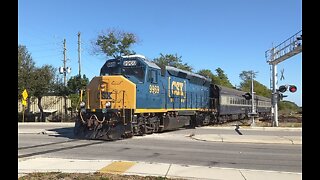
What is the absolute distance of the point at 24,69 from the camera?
45031 mm

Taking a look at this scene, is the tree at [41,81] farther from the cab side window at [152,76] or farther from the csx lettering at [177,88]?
the cab side window at [152,76]

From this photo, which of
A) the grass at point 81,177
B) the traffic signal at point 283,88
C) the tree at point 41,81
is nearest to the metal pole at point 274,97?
the traffic signal at point 283,88

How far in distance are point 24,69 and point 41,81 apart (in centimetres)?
299

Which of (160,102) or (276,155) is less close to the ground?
(160,102)

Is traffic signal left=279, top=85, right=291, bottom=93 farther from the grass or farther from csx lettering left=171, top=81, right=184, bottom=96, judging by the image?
the grass

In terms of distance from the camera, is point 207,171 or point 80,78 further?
point 80,78

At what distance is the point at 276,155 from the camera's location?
1327 centimetres

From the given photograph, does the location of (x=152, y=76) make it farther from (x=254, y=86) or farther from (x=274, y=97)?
(x=254, y=86)

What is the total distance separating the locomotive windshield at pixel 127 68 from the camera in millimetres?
20188

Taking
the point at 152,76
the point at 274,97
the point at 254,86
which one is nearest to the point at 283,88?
the point at 274,97

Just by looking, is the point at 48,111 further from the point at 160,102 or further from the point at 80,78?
the point at 160,102
